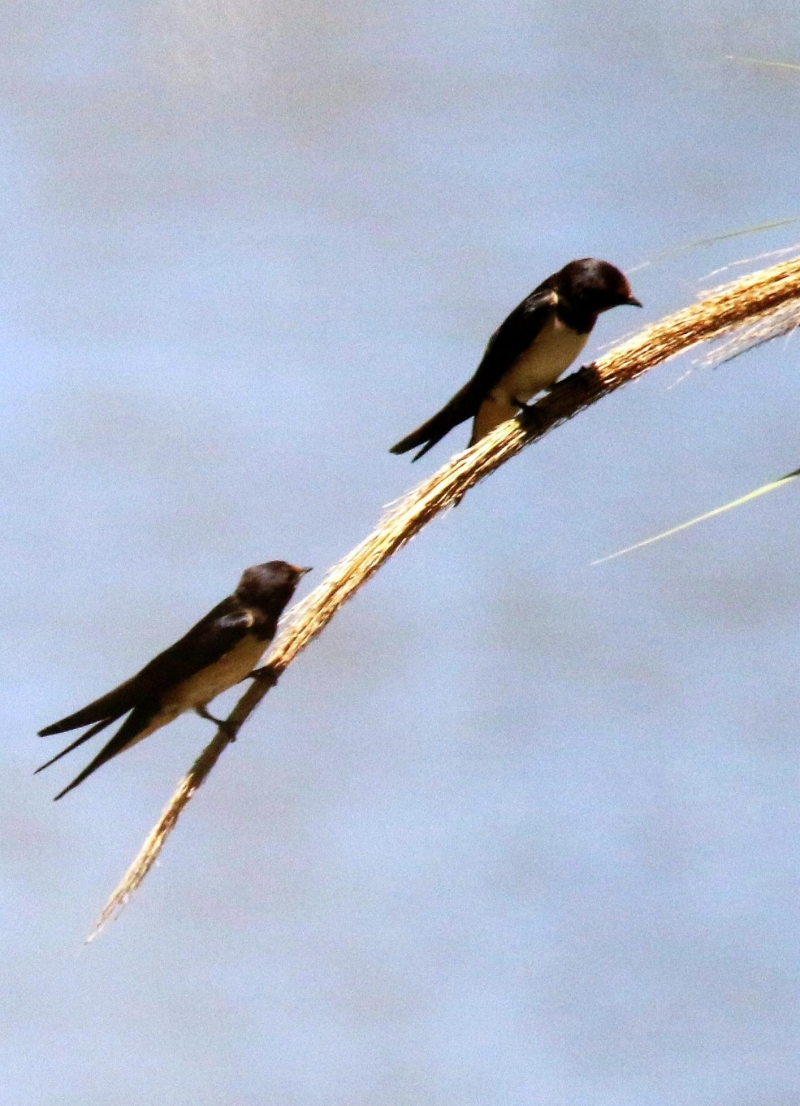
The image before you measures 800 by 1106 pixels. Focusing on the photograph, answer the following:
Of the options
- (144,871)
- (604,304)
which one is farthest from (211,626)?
(604,304)

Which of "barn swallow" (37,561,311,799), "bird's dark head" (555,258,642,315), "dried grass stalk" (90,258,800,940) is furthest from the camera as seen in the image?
"bird's dark head" (555,258,642,315)

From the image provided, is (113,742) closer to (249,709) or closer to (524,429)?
(249,709)

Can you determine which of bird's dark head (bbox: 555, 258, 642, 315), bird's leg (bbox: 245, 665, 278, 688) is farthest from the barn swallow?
bird's dark head (bbox: 555, 258, 642, 315)

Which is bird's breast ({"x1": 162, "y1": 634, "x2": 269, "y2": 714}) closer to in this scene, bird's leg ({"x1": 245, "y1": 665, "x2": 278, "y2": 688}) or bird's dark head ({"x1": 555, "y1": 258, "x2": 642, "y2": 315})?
bird's leg ({"x1": 245, "y1": 665, "x2": 278, "y2": 688})

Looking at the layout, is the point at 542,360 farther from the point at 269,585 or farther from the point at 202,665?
the point at 202,665

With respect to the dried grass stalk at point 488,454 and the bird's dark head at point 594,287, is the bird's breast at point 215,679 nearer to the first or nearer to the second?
the dried grass stalk at point 488,454

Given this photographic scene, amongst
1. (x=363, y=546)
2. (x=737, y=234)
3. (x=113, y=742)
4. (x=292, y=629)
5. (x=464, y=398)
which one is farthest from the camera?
(x=464, y=398)
